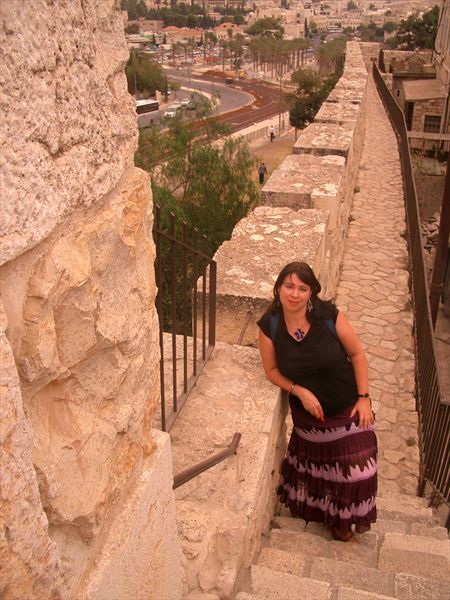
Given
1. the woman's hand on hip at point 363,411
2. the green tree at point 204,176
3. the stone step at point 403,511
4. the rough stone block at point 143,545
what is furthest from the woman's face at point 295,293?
the green tree at point 204,176

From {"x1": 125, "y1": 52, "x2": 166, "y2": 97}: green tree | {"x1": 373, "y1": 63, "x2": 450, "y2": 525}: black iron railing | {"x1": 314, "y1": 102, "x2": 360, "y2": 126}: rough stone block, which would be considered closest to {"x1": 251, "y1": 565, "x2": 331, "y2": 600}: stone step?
{"x1": 373, "y1": 63, "x2": 450, "y2": 525}: black iron railing

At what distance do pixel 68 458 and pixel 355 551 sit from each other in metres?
2.34

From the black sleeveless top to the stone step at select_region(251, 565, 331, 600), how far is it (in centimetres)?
85

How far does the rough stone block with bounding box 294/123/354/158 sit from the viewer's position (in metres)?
6.80

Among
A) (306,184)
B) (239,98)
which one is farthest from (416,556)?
(239,98)

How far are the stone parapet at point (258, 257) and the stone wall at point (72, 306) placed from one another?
1953mm

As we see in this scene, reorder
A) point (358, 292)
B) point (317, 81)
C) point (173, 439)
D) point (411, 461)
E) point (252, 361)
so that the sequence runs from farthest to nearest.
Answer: point (317, 81), point (358, 292), point (411, 461), point (252, 361), point (173, 439)

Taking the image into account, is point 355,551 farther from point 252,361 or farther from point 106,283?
point 106,283

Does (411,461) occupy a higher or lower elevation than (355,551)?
lower

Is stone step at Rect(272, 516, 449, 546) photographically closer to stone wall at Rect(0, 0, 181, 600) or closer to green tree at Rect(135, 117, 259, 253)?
stone wall at Rect(0, 0, 181, 600)

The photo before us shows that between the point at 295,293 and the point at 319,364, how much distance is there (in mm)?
402

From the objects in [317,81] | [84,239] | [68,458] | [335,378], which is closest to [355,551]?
[335,378]

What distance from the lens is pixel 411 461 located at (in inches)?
174

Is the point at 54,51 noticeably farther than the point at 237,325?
No
